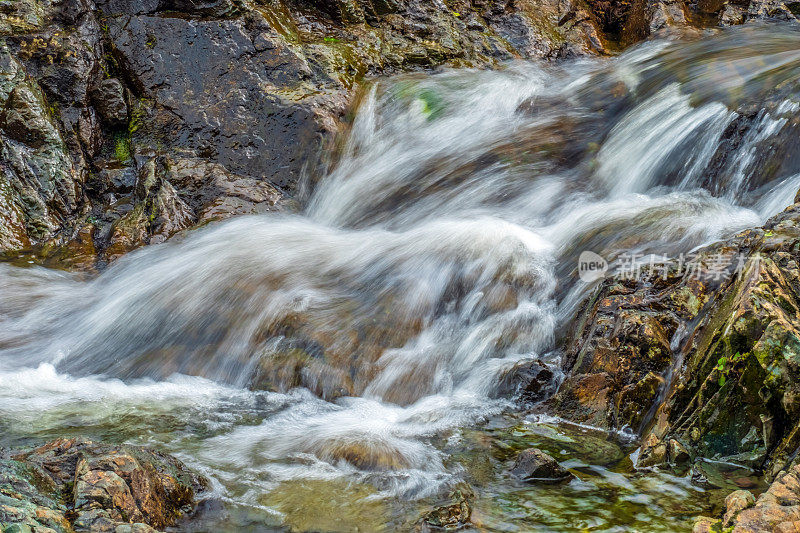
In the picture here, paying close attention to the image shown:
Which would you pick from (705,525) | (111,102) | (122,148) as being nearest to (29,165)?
(122,148)

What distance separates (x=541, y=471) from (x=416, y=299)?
2.39 metres

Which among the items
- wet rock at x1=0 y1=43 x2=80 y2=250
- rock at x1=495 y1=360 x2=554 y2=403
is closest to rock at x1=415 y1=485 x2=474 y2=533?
rock at x1=495 y1=360 x2=554 y2=403

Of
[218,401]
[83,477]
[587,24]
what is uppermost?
[587,24]

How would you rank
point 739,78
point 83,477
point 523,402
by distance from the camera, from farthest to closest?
1. point 739,78
2. point 523,402
3. point 83,477

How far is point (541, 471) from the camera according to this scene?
11.5 feet

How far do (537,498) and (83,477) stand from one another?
206 centimetres

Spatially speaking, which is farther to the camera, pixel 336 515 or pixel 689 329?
pixel 689 329

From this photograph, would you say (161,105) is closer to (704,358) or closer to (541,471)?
(541,471)

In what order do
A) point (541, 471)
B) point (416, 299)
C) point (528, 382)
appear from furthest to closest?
point (416, 299), point (528, 382), point (541, 471)

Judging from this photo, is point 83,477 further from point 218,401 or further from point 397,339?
point 397,339

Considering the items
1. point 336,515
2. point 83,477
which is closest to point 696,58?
point 336,515

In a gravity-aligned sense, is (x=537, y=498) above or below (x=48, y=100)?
below

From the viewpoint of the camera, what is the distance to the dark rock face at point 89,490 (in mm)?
2518

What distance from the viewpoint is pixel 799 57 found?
288 inches
